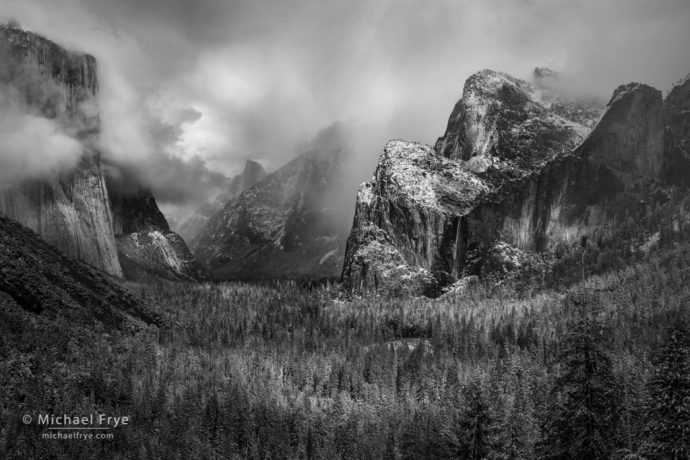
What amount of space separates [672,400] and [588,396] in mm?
5011

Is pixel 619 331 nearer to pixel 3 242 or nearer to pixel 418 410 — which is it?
pixel 418 410

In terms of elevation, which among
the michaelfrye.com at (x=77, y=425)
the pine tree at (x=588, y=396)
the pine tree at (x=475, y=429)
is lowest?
the michaelfrye.com at (x=77, y=425)

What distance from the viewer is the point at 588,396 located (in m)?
41.5

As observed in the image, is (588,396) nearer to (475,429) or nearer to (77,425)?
(475,429)

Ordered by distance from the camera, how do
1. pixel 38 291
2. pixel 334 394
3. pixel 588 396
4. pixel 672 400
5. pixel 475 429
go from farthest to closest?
pixel 38 291 < pixel 334 394 < pixel 475 429 < pixel 588 396 < pixel 672 400

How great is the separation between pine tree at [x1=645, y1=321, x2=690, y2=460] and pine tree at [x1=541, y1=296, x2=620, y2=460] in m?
2.65

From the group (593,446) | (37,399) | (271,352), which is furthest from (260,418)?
(593,446)

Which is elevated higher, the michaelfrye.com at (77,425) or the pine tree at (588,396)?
the pine tree at (588,396)

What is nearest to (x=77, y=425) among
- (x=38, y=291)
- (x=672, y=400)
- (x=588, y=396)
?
(x=38, y=291)

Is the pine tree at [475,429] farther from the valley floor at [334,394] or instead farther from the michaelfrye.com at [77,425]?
the michaelfrye.com at [77,425]

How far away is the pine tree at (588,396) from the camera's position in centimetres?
4131

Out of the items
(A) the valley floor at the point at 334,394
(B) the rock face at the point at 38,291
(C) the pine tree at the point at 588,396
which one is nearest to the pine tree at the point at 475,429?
(A) the valley floor at the point at 334,394

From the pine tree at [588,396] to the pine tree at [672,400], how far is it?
2654 millimetres

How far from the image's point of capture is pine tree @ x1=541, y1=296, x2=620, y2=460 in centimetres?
4131
